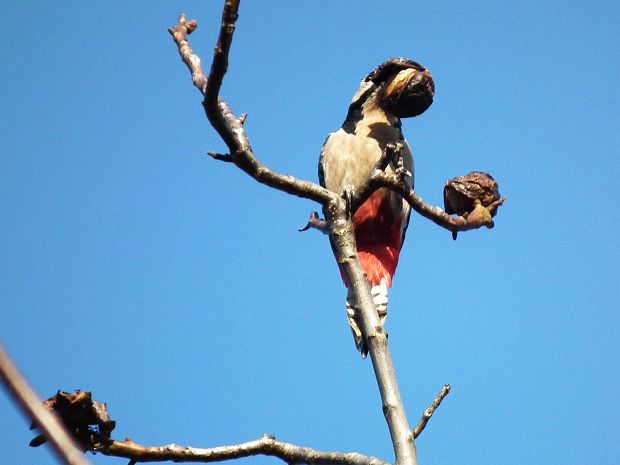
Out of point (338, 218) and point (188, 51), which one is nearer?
Result: point (338, 218)

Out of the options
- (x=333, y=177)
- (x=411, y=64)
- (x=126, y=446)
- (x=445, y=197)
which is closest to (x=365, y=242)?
(x=333, y=177)

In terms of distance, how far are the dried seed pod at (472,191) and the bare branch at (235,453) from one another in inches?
41.6

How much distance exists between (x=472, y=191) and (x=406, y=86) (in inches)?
52.5

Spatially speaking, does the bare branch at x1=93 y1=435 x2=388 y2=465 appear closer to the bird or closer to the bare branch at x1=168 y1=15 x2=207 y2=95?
the bare branch at x1=168 y1=15 x2=207 y2=95

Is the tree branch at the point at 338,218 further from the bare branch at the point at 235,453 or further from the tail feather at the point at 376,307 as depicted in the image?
the tail feather at the point at 376,307

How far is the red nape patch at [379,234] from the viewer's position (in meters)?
4.66

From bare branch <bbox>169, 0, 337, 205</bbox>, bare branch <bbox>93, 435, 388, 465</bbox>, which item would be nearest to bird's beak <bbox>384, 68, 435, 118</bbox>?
bare branch <bbox>169, 0, 337, 205</bbox>

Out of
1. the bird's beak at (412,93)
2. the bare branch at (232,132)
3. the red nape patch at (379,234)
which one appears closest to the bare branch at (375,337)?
the bare branch at (232,132)

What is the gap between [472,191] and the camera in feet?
9.52

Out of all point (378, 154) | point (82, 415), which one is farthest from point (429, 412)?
point (378, 154)

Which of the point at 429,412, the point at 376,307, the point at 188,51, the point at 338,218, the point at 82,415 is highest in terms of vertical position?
the point at 188,51

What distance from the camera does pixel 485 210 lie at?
9.46 feet

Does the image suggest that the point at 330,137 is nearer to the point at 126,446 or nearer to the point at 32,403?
the point at 126,446

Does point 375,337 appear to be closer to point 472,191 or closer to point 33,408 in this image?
point 472,191
